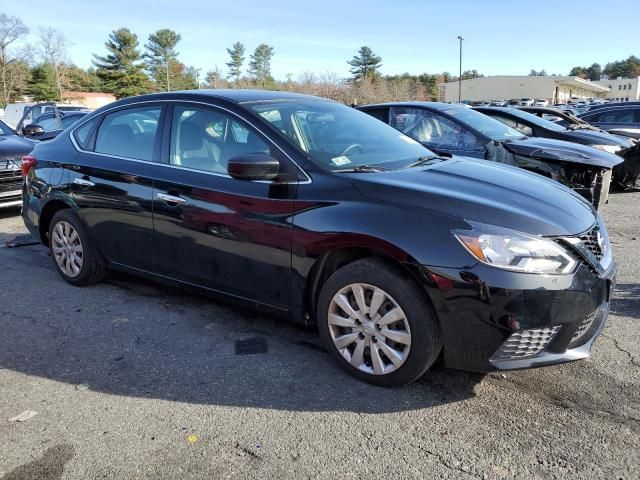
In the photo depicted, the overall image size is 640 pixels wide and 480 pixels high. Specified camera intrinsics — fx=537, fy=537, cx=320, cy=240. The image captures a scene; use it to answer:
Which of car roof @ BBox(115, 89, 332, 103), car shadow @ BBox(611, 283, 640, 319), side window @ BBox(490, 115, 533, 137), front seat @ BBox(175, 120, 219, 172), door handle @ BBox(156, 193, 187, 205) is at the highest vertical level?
car roof @ BBox(115, 89, 332, 103)

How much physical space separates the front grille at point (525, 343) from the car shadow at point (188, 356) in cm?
43

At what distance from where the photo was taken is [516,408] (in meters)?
2.86

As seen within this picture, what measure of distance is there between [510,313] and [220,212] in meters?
1.89

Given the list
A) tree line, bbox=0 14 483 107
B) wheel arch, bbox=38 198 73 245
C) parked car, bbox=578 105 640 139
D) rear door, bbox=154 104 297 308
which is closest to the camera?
rear door, bbox=154 104 297 308

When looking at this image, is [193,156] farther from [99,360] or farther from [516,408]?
[516,408]

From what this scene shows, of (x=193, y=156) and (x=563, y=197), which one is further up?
(x=193, y=156)

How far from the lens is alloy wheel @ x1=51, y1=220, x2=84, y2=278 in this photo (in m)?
4.68

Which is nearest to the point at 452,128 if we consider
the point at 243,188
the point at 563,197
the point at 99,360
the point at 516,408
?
the point at 563,197

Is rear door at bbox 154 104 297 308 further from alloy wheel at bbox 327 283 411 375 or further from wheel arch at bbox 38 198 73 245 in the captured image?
→ wheel arch at bbox 38 198 73 245

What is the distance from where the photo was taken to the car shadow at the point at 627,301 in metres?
4.08

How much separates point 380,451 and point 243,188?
1.77 metres

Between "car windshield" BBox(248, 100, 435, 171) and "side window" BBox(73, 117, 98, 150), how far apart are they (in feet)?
5.85

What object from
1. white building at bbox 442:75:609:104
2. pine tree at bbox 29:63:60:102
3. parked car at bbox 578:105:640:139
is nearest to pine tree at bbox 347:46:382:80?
white building at bbox 442:75:609:104

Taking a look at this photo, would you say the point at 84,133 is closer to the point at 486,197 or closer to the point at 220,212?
the point at 220,212
